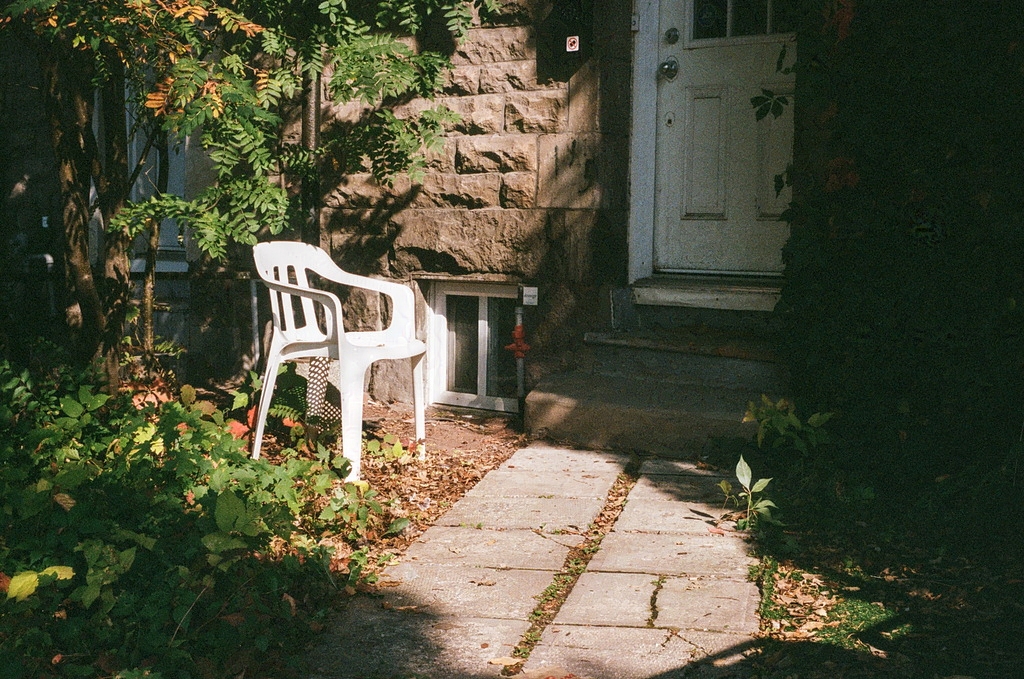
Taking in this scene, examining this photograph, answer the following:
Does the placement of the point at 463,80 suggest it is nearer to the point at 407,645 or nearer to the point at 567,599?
the point at 567,599

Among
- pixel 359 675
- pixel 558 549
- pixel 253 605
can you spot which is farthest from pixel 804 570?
pixel 253 605

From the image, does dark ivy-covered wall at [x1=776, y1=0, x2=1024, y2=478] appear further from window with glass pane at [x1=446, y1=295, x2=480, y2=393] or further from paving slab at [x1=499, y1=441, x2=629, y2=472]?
window with glass pane at [x1=446, y1=295, x2=480, y2=393]

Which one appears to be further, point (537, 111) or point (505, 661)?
point (537, 111)

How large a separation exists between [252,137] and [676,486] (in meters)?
2.23

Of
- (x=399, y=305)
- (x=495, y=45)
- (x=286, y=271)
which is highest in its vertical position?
(x=495, y=45)

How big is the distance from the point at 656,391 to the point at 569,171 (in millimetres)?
1177

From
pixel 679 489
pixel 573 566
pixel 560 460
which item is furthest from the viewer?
pixel 560 460

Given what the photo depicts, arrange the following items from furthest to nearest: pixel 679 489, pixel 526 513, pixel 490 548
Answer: pixel 679 489 → pixel 526 513 → pixel 490 548

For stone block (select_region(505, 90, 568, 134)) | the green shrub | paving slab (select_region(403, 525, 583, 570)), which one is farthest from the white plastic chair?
stone block (select_region(505, 90, 568, 134))

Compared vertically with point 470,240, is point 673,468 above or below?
below

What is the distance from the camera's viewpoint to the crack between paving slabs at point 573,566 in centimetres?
242

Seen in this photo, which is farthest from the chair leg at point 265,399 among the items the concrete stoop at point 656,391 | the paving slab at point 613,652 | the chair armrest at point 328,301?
the paving slab at point 613,652

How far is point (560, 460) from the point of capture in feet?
13.3

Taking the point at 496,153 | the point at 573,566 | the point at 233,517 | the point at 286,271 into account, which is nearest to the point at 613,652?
the point at 573,566
